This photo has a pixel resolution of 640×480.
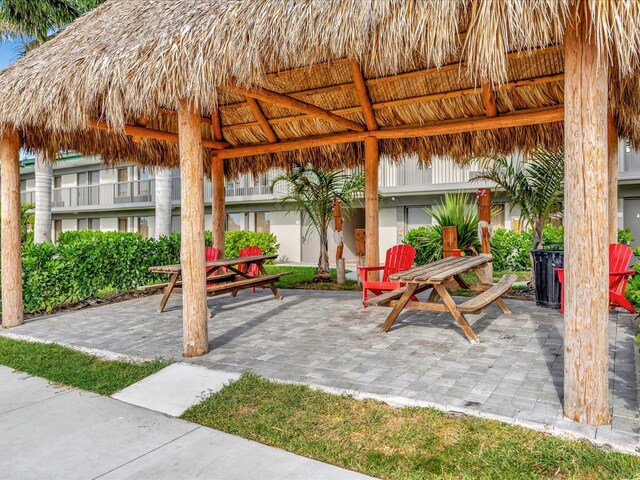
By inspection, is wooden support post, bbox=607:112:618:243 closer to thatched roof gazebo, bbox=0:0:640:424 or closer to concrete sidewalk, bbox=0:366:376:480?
thatched roof gazebo, bbox=0:0:640:424

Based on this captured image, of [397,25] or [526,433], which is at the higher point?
[397,25]

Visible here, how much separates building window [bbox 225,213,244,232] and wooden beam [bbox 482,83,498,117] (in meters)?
15.6

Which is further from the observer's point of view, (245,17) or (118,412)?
(245,17)

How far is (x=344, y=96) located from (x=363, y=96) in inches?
20.4

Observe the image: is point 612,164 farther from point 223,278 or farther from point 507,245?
point 507,245

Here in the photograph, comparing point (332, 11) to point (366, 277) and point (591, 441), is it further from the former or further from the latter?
point (366, 277)

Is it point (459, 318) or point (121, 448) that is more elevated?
point (459, 318)

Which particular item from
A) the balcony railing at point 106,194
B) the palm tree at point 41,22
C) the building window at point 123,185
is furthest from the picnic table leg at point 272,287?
the building window at point 123,185

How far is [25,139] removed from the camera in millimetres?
6637

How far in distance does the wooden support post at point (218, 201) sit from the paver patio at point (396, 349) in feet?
6.87

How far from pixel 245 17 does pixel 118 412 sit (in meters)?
3.38

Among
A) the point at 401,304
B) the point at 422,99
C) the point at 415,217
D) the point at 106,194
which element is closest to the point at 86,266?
the point at 401,304

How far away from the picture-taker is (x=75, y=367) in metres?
4.26

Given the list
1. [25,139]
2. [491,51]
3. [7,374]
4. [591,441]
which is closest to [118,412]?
[7,374]
